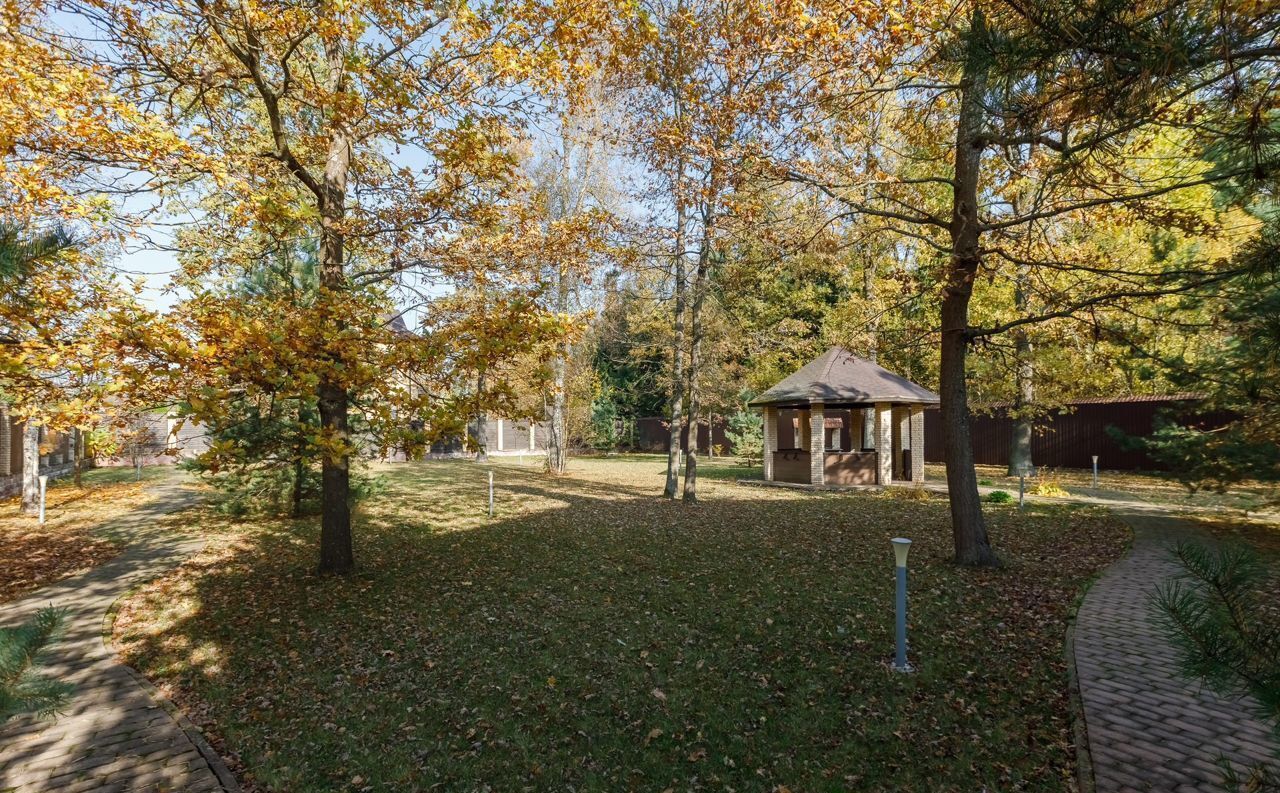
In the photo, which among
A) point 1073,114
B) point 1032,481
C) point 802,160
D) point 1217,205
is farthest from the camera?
point 1032,481

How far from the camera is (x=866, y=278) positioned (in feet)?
72.8

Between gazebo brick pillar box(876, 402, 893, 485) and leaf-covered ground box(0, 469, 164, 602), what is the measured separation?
1695cm

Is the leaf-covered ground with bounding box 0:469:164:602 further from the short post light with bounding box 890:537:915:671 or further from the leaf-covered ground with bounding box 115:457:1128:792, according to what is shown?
the short post light with bounding box 890:537:915:671

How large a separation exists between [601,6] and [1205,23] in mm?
5835

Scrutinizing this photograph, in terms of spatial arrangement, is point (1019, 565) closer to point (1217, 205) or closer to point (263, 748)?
point (1217, 205)

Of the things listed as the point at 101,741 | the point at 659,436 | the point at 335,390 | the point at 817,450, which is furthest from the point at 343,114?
the point at 659,436

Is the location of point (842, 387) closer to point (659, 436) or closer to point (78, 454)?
point (659, 436)

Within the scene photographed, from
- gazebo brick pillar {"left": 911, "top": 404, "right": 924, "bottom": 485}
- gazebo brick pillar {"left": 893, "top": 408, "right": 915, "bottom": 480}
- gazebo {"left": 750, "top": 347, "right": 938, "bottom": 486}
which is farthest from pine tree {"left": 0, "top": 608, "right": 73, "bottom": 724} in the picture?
gazebo brick pillar {"left": 893, "top": 408, "right": 915, "bottom": 480}

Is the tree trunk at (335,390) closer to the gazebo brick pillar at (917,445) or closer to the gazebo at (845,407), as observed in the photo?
the gazebo at (845,407)

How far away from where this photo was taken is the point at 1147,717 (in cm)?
396

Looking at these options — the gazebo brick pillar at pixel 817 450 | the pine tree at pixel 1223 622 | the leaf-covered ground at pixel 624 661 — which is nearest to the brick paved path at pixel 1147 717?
the leaf-covered ground at pixel 624 661

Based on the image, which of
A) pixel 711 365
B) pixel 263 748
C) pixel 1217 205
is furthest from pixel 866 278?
pixel 263 748

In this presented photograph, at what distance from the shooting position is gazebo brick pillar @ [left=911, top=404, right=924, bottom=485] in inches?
698

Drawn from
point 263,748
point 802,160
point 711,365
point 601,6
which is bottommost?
point 263,748
